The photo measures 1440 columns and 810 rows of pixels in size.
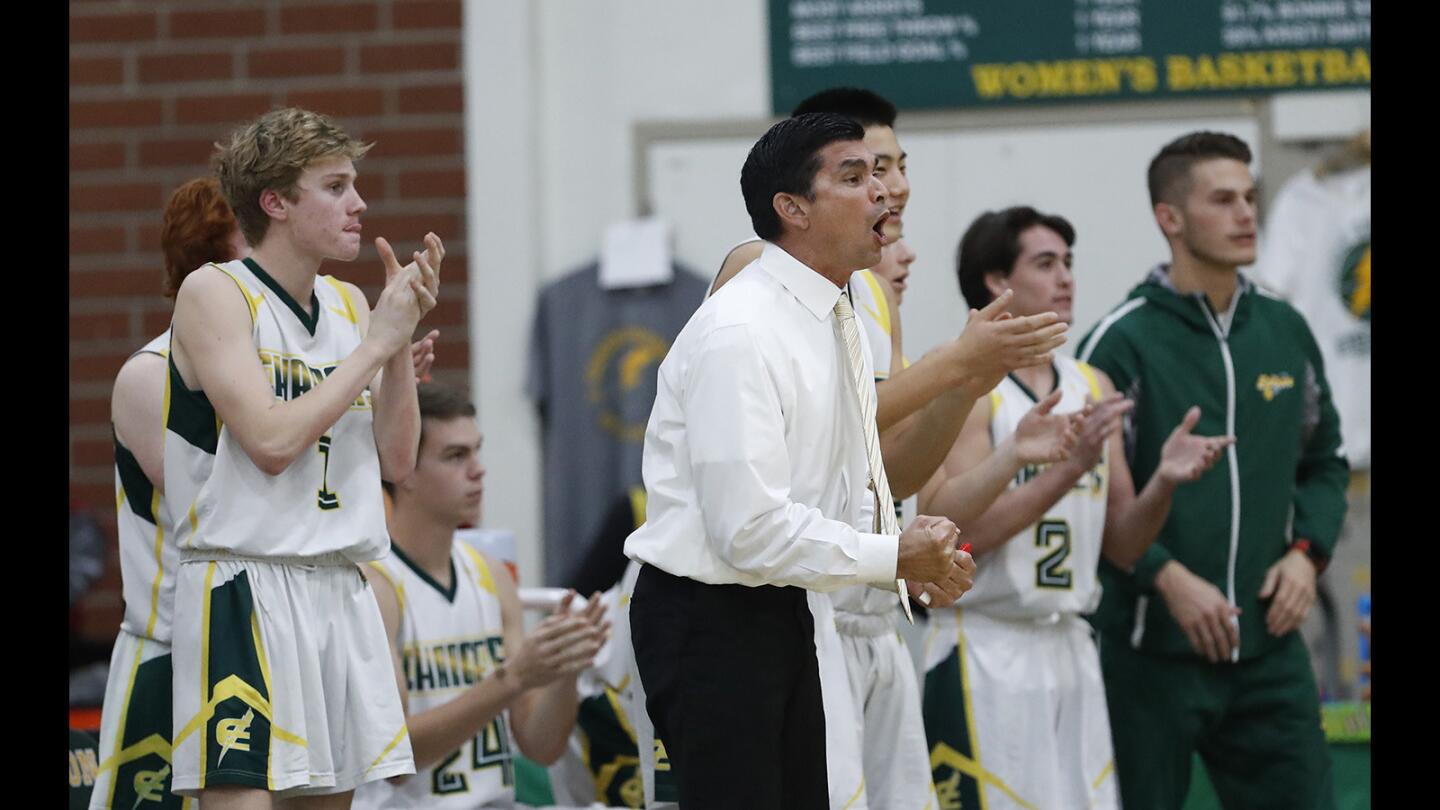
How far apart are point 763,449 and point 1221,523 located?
2311 mm

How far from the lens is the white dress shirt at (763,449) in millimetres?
2820

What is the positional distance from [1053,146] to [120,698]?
14.5 ft

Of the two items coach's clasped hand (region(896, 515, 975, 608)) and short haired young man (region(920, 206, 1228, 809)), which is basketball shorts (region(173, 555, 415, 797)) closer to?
coach's clasped hand (region(896, 515, 975, 608))

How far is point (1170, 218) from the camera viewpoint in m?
4.96

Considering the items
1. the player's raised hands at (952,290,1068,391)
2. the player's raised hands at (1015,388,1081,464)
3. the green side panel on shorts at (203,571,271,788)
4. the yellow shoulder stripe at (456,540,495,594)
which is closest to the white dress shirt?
A: the player's raised hands at (952,290,1068,391)

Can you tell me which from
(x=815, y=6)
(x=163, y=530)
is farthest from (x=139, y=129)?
(x=163, y=530)

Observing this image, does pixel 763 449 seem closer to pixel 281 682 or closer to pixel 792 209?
pixel 792 209

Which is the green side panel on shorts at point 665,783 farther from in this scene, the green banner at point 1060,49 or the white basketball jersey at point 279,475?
the green banner at point 1060,49

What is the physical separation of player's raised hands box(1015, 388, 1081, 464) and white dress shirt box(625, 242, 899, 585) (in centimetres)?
83

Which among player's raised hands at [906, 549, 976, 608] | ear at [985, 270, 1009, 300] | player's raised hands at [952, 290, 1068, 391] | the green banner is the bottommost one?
player's raised hands at [906, 549, 976, 608]

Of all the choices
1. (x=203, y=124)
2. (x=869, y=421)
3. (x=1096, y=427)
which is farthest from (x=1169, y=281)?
(x=203, y=124)

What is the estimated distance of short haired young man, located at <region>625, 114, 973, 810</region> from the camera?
2.84m

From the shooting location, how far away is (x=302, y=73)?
6949 mm

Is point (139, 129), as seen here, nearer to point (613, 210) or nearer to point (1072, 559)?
point (613, 210)
